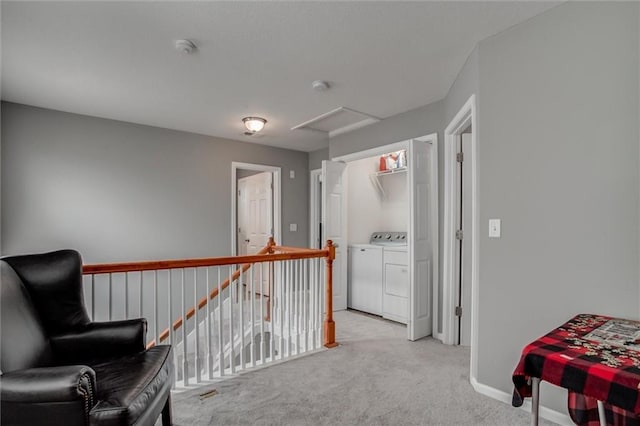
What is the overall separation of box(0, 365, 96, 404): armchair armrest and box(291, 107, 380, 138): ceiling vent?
3112mm

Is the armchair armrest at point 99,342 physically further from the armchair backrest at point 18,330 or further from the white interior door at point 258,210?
the white interior door at point 258,210

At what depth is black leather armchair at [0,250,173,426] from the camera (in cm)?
124

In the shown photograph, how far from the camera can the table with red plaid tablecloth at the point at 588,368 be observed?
1.00 m

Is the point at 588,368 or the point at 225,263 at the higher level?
the point at 225,263

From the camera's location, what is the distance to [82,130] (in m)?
3.71

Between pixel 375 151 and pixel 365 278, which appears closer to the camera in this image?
pixel 375 151

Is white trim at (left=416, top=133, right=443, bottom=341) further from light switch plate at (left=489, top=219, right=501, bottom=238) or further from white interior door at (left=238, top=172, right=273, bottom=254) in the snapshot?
white interior door at (left=238, top=172, right=273, bottom=254)

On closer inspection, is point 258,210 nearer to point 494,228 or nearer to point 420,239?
point 420,239

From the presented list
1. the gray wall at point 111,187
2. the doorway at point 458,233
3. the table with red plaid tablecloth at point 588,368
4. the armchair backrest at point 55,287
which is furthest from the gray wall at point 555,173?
the gray wall at point 111,187

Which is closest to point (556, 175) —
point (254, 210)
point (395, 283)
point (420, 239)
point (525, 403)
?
point (525, 403)

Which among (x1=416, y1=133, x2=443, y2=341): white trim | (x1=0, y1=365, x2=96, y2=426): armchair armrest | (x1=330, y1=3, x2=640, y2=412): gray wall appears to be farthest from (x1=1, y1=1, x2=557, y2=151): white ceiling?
(x1=0, y1=365, x2=96, y2=426): armchair armrest

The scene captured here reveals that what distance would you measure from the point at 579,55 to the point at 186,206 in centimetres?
422

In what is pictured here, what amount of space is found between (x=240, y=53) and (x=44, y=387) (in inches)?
86.2

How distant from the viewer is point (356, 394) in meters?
2.23
